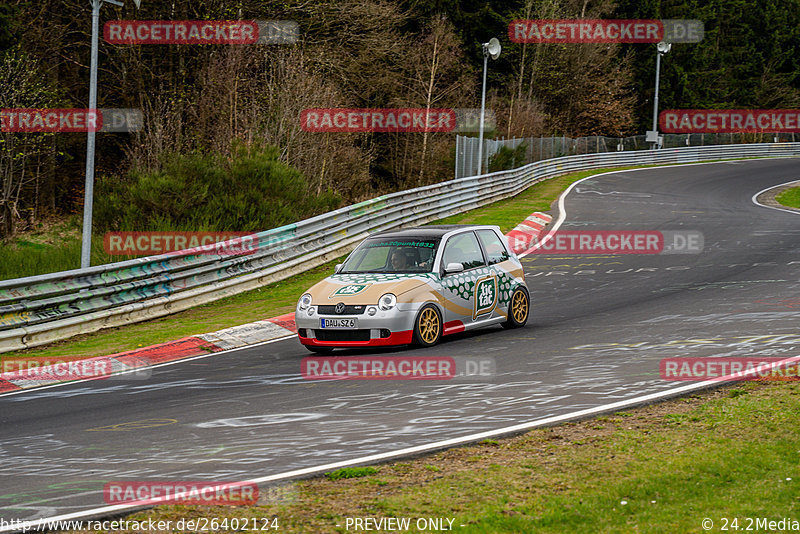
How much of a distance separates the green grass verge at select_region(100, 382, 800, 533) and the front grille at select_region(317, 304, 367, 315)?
4.61 meters

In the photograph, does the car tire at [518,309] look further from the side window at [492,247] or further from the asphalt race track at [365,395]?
the side window at [492,247]

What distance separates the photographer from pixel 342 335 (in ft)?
39.6

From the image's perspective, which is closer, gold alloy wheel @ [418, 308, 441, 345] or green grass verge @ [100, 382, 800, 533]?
green grass verge @ [100, 382, 800, 533]

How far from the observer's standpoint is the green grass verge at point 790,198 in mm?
34875

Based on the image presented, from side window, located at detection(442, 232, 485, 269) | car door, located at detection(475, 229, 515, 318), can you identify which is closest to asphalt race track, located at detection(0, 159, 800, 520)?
car door, located at detection(475, 229, 515, 318)

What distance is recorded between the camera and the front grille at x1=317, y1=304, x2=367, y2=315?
11984mm

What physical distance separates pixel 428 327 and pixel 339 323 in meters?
1.18

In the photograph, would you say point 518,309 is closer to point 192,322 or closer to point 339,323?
point 339,323

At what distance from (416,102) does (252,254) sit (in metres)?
36.8

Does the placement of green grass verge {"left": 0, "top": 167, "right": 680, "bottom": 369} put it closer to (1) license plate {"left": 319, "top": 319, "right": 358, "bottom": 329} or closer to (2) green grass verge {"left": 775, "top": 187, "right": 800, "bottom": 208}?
(1) license plate {"left": 319, "top": 319, "right": 358, "bottom": 329}

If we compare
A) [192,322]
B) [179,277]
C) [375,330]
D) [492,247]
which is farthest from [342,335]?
[179,277]

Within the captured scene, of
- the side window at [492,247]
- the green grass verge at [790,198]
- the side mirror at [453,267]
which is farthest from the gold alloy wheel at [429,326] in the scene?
the green grass verge at [790,198]

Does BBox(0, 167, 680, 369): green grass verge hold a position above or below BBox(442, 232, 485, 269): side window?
below

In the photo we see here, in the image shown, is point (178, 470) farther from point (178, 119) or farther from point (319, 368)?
point (178, 119)
